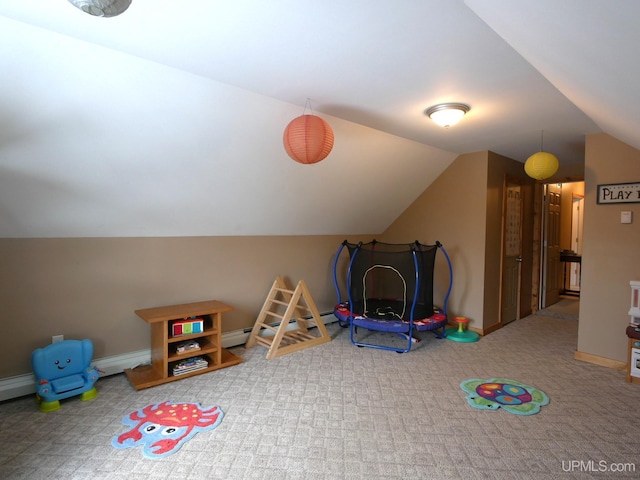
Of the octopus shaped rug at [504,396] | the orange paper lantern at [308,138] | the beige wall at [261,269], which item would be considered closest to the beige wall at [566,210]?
the beige wall at [261,269]

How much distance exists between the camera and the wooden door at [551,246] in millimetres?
5555

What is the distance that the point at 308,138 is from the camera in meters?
2.34

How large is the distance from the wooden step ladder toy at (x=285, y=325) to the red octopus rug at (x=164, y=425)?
42.5 inches

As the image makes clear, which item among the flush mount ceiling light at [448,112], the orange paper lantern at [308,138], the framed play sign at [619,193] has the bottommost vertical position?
the framed play sign at [619,193]

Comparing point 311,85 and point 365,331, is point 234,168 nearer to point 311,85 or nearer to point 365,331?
point 311,85

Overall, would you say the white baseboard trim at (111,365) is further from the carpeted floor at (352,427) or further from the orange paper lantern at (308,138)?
the orange paper lantern at (308,138)

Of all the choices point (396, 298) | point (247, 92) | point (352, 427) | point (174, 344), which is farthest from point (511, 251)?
point (174, 344)

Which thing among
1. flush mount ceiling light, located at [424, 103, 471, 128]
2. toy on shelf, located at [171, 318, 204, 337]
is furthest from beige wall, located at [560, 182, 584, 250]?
toy on shelf, located at [171, 318, 204, 337]

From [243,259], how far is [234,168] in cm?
120

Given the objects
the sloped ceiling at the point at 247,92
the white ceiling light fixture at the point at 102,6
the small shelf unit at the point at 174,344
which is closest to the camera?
the white ceiling light fixture at the point at 102,6

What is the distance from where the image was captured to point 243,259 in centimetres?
399

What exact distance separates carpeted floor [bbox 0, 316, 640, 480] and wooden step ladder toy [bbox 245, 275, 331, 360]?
306 millimetres

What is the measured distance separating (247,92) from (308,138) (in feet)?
2.17

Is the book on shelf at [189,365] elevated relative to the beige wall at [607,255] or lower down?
lower down
